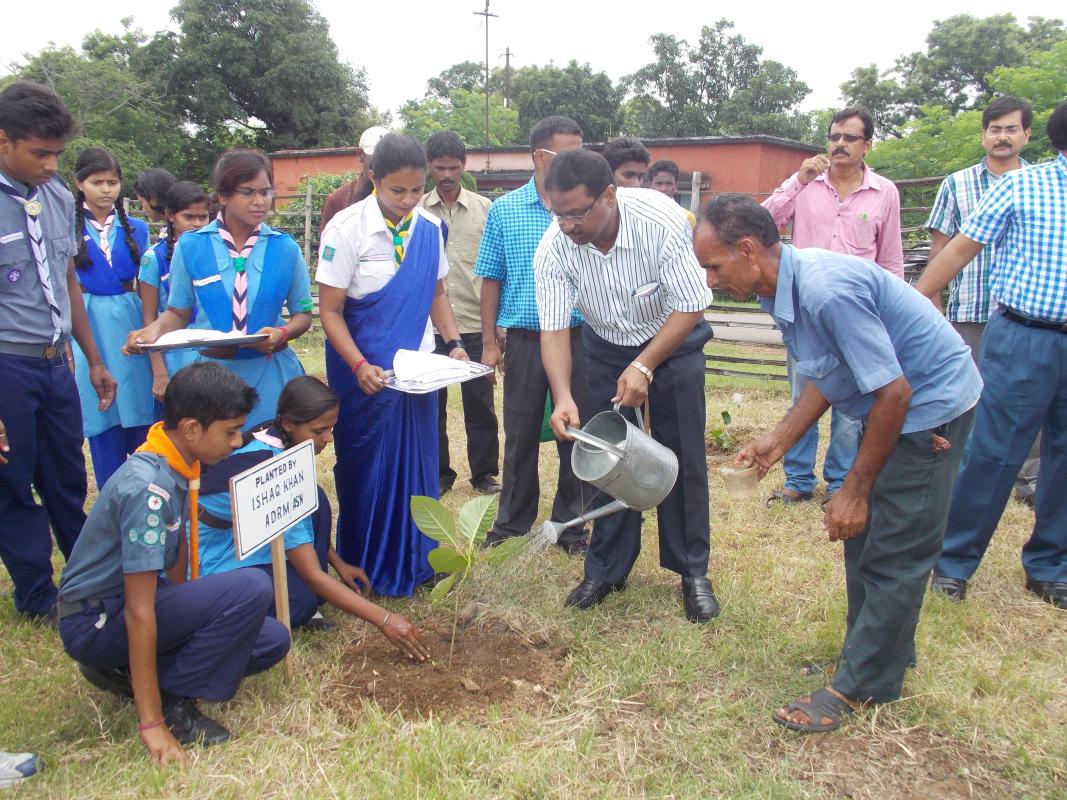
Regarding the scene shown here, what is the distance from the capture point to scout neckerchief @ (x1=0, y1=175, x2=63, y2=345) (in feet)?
10.1

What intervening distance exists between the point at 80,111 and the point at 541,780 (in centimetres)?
2921

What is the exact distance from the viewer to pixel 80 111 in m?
26.4

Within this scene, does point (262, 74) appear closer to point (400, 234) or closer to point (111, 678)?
point (400, 234)

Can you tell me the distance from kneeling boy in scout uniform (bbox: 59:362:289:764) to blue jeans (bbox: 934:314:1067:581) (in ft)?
9.06

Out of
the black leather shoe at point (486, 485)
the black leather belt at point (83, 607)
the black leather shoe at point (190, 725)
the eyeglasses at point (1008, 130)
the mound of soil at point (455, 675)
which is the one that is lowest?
the black leather shoe at point (486, 485)

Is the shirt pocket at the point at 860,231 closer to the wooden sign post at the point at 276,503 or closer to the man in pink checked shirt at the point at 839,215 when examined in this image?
the man in pink checked shirt at the point at 839,215

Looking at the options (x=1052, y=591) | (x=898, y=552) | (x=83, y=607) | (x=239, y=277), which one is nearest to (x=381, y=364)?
(x=239, y=277)

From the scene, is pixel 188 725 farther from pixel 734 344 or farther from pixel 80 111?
pixel 80 111

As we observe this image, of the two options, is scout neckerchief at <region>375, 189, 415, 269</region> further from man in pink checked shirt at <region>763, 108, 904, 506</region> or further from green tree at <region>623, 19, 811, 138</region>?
green tree at <region>623, 19, 811, 138</region>

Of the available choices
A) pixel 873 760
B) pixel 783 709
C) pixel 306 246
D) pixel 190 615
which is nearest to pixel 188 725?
pixel 190 615

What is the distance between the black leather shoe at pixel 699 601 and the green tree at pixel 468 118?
112 ft

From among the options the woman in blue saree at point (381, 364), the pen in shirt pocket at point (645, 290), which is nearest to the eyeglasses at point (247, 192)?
the woman in blue saree at point (381, 364)

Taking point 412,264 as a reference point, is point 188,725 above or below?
below

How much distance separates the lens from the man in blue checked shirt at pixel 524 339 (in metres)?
4.14
